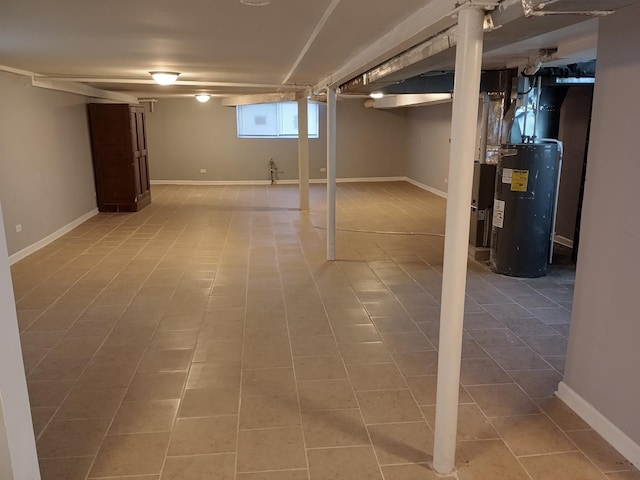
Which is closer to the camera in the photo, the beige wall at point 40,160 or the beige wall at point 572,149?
the beige wall at point 40,160

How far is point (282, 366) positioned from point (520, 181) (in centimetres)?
290

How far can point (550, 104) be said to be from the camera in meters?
5.34

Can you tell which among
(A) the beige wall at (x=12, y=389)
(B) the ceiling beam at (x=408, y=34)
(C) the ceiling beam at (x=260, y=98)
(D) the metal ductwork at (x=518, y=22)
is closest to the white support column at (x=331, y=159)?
(B) the ceiling beam at (x=408, y=34)

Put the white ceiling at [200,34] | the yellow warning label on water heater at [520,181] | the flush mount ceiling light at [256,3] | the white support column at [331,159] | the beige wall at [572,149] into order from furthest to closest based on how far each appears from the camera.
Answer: the beige wall at [572,149] < the white support column at [331,159] < the yellow warning label on water heater at [520,181] < the white ceiling at [200,34] < the flush mount ceiling light at [256,3]

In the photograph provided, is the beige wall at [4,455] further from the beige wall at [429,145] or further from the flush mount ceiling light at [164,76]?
the beige wall at [429,145]

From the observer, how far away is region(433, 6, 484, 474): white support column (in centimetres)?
177

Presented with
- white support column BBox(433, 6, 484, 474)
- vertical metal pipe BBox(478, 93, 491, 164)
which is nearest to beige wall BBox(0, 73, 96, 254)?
white support column BBox(433, 6, 484, 474)

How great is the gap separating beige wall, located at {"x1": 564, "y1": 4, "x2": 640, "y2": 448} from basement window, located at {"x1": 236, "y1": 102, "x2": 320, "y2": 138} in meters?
9.73

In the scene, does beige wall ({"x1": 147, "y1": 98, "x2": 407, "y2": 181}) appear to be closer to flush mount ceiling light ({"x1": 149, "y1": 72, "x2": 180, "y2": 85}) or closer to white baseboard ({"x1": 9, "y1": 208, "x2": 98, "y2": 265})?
white baseboard ({"x1": 9, "y1": 208, "x2": 98, "y2": 265})

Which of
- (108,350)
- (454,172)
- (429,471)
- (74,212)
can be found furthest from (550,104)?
(74,212)

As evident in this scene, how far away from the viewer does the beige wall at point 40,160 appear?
521cm

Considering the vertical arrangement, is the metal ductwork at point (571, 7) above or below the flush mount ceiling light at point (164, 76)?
below

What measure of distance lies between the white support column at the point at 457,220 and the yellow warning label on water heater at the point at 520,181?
2.99 metres

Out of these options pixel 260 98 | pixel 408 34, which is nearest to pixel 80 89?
pixel 260 98
